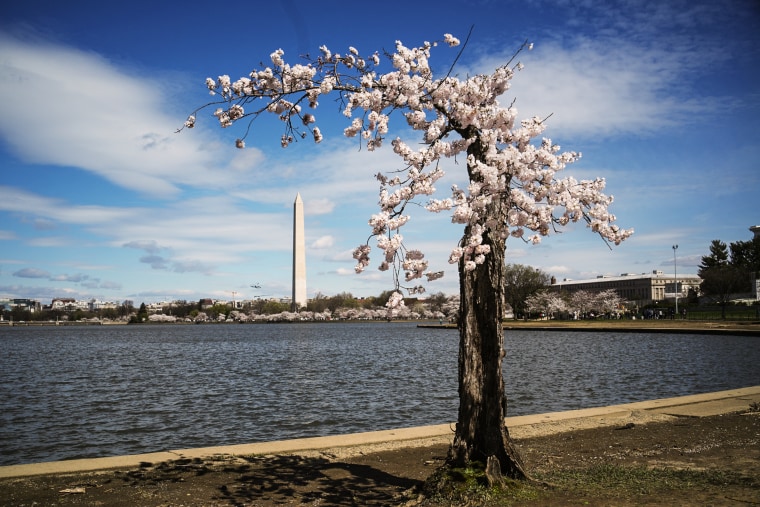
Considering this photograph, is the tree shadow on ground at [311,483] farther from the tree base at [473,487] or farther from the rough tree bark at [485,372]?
the rough tree bark at [485,372]

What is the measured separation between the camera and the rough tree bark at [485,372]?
7.42 metres

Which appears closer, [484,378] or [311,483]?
[484,378]

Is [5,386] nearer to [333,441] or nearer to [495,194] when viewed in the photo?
[333,441]

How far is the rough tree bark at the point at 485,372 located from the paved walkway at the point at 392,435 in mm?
1966

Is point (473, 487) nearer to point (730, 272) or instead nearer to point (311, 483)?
point (311, 483)

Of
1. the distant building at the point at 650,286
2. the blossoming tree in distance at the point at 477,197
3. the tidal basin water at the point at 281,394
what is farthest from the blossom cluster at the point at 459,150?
the distant building at the point at 650,286

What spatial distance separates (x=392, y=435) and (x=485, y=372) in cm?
455

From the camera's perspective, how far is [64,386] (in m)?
27.5

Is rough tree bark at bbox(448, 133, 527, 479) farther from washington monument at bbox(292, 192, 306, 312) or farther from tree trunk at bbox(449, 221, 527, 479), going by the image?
washington monument at bbox(292, 192, 306, 312)

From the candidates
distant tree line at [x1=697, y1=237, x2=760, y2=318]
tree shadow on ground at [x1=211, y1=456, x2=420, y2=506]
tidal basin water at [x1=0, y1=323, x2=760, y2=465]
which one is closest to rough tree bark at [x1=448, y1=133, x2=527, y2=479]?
tree shadow on ground at [x1=211, y1=456, x2=420, y2=506]

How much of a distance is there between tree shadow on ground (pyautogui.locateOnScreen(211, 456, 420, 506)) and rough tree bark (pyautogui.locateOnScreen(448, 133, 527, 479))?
110cm

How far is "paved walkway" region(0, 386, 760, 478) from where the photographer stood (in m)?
9.33

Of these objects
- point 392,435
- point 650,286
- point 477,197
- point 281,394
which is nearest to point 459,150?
point 477,197

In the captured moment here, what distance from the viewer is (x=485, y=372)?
24.5ft
